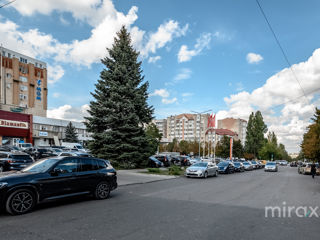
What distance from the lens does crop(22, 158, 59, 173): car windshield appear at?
24.7ft

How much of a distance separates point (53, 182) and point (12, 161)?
32.7 ft

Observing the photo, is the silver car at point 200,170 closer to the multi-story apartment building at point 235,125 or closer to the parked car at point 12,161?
the parked car at point 12,161

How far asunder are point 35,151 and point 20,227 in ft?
89.8

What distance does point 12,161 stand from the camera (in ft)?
49.9

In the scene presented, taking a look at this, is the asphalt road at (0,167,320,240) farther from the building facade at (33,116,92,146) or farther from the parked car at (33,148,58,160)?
the building facade at (33,116,92,146)

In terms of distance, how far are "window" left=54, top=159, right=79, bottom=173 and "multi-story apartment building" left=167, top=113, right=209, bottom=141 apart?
122235 millimetres

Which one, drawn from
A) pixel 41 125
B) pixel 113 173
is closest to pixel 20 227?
pixel 113 173

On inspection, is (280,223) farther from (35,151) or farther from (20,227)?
(35,151)

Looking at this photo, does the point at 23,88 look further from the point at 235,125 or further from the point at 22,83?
the point at 235,125

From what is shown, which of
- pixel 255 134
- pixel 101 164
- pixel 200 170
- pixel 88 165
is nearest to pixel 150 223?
pixel 88 165

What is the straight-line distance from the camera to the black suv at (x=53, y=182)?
21.4 ft

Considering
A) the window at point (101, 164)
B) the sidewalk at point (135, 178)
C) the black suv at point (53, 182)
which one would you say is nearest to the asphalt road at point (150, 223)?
the black suv at point (53, 182)

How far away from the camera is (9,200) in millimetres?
6391

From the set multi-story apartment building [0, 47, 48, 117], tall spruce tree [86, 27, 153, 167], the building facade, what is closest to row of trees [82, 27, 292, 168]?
tall spruce tree [86, 27, 153, 167]
